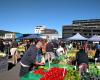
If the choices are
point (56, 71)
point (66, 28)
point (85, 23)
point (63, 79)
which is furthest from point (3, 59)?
point (85, 23)

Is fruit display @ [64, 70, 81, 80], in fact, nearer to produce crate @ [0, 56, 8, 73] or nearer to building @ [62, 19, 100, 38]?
produce crate @ [0, 56, 8, 73]

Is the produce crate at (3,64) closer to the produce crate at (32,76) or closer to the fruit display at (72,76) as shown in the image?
the produce crate at (32,76)

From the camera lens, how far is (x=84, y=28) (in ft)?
492

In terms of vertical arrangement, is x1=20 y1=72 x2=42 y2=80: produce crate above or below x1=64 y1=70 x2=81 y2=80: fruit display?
below

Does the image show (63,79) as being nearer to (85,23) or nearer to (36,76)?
(36,76)

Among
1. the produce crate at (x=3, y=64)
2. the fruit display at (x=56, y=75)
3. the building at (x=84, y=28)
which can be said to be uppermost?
the building at (x=84, y=28)

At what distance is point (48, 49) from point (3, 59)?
227 inches

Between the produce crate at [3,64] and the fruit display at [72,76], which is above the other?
the fruit display at [72,76]

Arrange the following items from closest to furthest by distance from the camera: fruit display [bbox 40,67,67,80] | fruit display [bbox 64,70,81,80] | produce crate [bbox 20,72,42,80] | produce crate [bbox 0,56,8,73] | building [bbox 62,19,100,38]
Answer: fruit display [bbox 64,70,81,80] < fruit display [bbox 40,67,67,80] < produce crate [bbox 20,72,42,80] < produce crate [bbox 0,56,8,73] < building [bbox 62,19,100,38]

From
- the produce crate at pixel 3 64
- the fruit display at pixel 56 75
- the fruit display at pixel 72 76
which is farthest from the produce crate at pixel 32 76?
the produce crate at pixel 3 64

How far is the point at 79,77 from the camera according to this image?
818 centimetres

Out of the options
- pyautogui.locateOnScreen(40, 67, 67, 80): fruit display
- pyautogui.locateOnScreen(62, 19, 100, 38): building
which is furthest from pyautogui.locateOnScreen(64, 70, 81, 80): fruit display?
pyautogui.locateOnScreen(62, 19, 100, 38): building

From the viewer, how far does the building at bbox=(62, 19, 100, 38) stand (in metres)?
146

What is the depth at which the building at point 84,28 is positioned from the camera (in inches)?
5768
